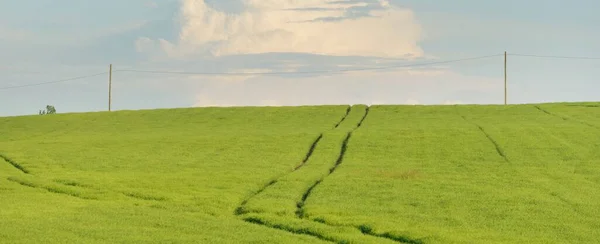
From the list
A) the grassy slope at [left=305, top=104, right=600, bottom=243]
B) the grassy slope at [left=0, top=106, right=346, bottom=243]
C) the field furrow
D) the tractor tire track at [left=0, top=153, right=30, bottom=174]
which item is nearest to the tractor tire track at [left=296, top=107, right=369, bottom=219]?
the field furrow

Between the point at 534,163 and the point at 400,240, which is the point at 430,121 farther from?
the point at 400,240

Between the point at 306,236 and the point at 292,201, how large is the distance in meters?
7.44

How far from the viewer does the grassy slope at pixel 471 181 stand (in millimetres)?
27391

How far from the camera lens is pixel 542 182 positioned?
3716 centimetres

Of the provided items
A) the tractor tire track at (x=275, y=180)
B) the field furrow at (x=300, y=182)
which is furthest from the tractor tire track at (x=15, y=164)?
the field furrow at (x=300, y=182)

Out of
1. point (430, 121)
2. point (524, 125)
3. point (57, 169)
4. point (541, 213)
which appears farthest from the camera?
point (430, 121)

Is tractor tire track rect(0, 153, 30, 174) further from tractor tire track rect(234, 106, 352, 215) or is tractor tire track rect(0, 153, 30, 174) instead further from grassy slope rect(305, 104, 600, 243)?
grassy slope rect(305, 104, 600, 243)

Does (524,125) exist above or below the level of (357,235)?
above

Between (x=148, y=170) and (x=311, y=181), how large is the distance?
991 cm

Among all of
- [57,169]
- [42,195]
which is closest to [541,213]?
[42,195]

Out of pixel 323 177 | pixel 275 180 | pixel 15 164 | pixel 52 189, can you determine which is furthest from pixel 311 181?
pixel 15 164

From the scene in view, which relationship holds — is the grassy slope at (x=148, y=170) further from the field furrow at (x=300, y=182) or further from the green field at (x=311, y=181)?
the field furrow at (x=300, y=182)

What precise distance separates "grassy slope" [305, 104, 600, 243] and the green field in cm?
8

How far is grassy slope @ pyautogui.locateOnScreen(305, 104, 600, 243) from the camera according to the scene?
27391 millimetres
